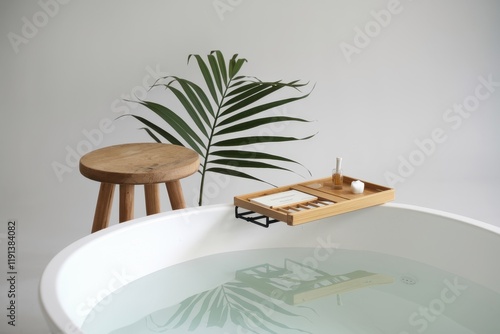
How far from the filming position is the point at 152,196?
2463mm

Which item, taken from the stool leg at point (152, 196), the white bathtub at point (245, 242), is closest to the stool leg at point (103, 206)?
the stool leg at point (152, 196)

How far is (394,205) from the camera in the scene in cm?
220

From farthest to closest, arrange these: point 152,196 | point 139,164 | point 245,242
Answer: point 152,196 → point 139,164 → point 245,242

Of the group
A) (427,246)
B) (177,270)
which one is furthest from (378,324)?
(177,270)

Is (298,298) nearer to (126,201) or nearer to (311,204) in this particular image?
(311,204)

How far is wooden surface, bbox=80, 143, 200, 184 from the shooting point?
7.30 feet

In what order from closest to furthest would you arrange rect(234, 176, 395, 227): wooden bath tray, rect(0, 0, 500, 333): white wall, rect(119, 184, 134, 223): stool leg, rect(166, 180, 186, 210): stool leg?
rect(234, 176, 395, 227): wooden bath tray, rect(119, 184, 134, 223): stool leg, rect(166, 180, 186, 210): stool leg, rect(0, 0, 500, 333): white wall

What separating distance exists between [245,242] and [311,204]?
0.22m

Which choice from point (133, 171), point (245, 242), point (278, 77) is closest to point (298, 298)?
point (245, 242)

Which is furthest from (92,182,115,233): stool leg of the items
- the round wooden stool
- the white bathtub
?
the white bathtub

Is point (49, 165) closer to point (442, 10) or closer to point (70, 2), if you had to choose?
point (70, 2)

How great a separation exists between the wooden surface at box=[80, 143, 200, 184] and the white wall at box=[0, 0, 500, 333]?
3.22 feet

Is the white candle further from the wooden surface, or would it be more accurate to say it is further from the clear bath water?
the wooden surface

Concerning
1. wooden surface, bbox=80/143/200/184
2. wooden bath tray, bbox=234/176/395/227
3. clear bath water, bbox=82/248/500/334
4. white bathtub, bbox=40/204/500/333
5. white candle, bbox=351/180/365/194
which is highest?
wooden surface, bbox=80/143/200/184
